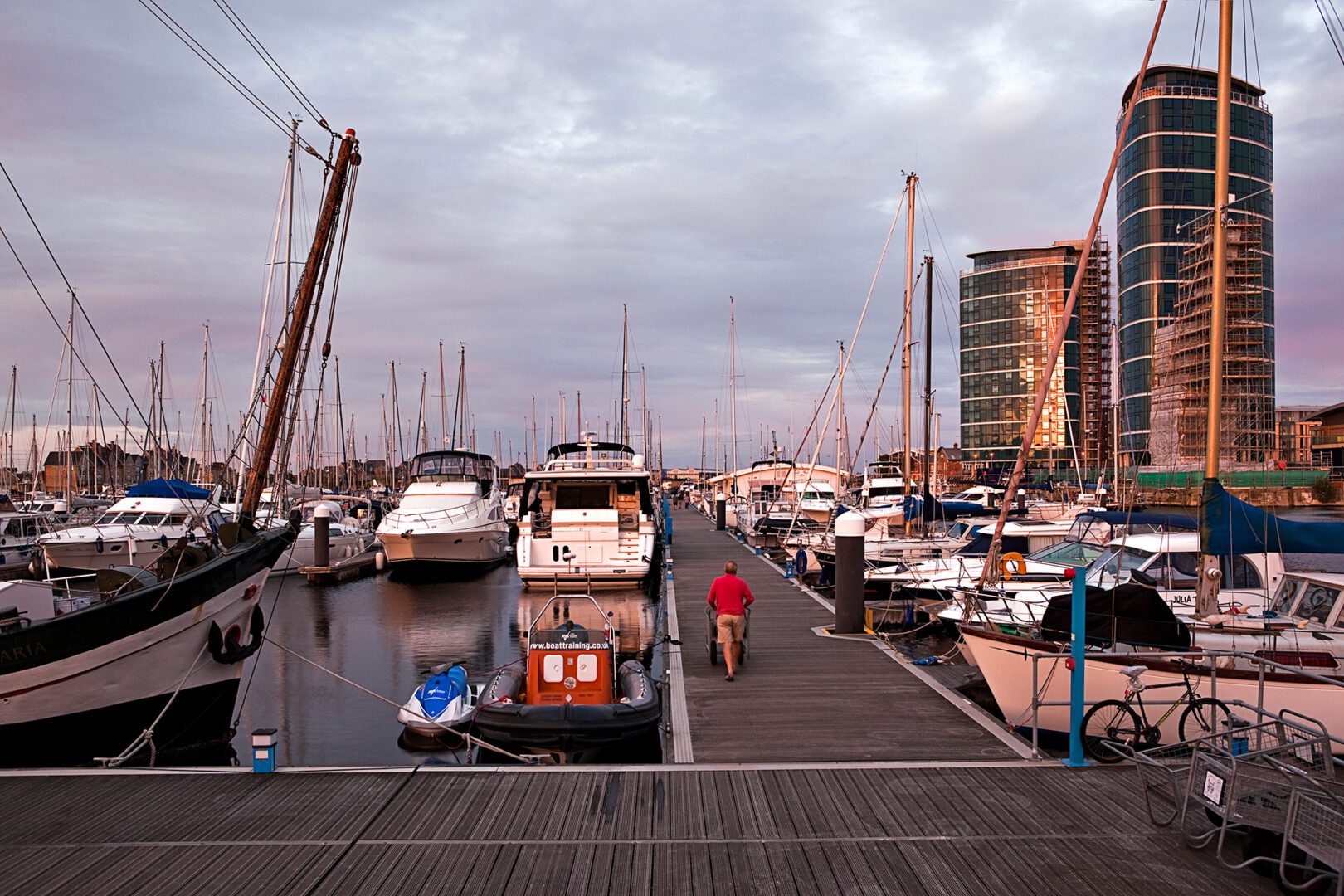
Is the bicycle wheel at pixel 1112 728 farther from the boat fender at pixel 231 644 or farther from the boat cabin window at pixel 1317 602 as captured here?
the boat fender at pixel 231 644

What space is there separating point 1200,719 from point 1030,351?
153 m

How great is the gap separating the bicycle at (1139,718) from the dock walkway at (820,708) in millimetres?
1028

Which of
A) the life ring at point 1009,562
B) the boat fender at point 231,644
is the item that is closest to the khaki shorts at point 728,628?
the boat fender at point 231,644

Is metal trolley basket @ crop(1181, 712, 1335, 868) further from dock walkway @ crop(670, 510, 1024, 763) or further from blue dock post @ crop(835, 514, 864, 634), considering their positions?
blue dock post @ crop(835, 514, 864, 634)

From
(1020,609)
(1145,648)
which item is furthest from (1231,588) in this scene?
(1145,648)

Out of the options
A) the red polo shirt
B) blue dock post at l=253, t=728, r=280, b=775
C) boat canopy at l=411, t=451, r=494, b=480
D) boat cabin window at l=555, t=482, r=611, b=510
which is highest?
boat canopy at l=411, t=451, r=494, b=480

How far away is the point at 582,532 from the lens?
24.5m

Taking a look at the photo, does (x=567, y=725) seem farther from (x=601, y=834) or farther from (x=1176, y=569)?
(x=1176, y=569)

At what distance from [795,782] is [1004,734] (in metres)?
2.82

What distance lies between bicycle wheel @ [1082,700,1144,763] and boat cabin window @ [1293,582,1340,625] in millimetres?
4343

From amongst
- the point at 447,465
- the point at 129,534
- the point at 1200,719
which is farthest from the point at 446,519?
the point at 1200,719

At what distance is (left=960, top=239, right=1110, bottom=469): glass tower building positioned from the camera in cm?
14662

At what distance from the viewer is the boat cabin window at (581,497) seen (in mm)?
26844

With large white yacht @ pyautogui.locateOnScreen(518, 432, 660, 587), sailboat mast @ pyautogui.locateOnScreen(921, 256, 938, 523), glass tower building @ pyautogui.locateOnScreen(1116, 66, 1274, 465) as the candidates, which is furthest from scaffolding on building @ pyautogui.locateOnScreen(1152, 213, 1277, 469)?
large white yacht @ pyautogui.locateOnScreen(518, 432, 660, 587)
